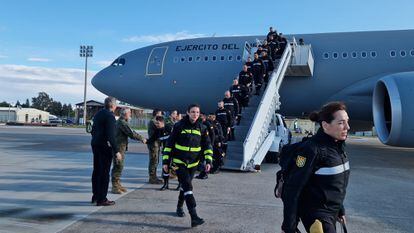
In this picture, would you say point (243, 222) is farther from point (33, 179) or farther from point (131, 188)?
point (33, 179)

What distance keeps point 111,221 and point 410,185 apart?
6.82 meters

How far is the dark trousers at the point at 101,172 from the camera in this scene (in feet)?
20.4

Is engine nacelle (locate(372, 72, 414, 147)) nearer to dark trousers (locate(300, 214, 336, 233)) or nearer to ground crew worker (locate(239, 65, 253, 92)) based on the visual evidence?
ground crew worker (locate(239, 65, 253, 92))

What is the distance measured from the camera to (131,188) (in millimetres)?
7715

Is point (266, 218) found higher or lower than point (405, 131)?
lower

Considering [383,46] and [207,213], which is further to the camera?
[383,46]

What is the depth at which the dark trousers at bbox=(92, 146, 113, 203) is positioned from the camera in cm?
621

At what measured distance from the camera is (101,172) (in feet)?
20.6

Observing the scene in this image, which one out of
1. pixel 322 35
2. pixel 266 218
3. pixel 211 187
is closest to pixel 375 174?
pixel 211 187

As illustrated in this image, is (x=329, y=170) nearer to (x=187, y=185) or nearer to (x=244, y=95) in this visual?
(x=187, y=185)

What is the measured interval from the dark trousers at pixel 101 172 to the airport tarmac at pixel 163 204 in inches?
9.3

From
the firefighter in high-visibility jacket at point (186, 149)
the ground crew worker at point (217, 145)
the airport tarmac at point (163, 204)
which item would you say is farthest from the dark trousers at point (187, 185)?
the ground crew worker at point (217, 145)

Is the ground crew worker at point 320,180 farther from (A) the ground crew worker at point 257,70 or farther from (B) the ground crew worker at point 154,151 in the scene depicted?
(A) the ground crew worker at point 257,70

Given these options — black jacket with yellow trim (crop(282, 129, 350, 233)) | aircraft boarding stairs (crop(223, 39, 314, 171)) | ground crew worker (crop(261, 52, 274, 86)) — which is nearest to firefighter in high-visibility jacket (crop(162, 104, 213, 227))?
black jacket with yellow trim (crop(282, 129, 350, 233))
